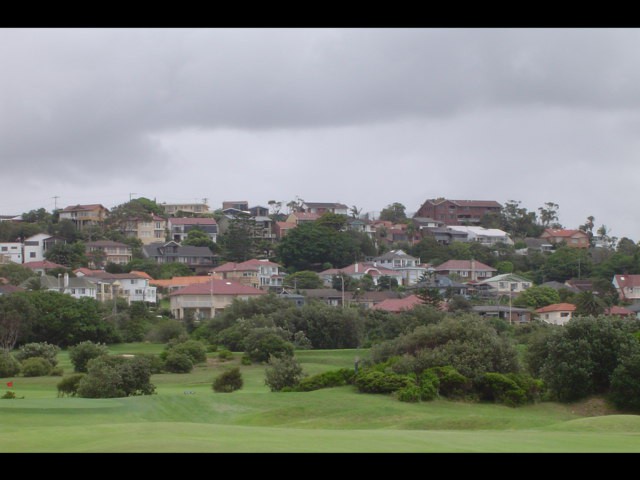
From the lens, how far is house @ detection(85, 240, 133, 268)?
343 ft

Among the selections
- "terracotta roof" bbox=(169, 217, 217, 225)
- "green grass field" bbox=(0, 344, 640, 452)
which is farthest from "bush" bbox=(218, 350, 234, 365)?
"terracotta roof" bbox=(169, 217, 217, 225)

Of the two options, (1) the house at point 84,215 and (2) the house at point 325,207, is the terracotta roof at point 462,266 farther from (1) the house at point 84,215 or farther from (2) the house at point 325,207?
(1) the house at point 84,215

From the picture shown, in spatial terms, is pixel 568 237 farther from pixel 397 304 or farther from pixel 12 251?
pixel 12 251

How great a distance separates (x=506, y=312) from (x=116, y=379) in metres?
51.2

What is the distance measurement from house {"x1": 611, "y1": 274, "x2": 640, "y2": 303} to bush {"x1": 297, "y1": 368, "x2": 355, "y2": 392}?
199 feet

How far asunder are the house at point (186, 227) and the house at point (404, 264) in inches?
960

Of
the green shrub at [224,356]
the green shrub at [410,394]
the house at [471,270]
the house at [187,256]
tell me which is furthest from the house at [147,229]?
the green shrub at [410,394]

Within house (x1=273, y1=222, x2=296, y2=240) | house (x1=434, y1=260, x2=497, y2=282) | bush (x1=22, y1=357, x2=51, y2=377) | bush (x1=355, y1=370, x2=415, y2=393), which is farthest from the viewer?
house (x1=273, y1=222, x2=296, y2=240)

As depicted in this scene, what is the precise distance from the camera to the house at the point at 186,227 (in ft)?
408

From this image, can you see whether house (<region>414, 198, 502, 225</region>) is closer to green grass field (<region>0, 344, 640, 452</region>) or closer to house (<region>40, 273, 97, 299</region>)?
house (<region>40, 273, 97, 299</region>)

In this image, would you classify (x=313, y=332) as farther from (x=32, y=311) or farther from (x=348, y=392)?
(x=348, y=392)

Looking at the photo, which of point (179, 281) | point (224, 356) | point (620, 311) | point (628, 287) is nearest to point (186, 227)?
point (179, 281)

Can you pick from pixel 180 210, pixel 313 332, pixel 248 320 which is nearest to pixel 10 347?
pixel 248 320
